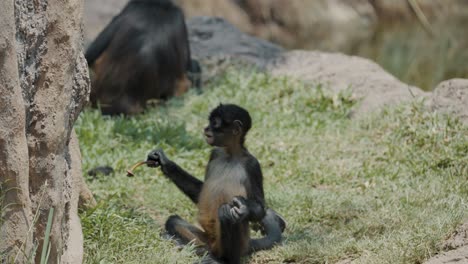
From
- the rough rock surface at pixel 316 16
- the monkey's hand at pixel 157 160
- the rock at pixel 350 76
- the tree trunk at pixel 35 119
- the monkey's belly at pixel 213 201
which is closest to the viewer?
the tree trunk at pixel 35 119

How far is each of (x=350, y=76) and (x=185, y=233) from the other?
16.7 ft

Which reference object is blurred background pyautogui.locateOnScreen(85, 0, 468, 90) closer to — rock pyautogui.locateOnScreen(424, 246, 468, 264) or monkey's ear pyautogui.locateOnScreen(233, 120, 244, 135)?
monkey's ear pyautogui.locateOnScreen(233, 120, 244, 135)

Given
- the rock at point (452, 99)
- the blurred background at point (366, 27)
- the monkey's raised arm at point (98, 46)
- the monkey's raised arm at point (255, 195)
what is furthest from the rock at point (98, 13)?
the monkey's raised arm at point (255, 195)

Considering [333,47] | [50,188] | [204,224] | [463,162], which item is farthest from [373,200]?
[333,47]

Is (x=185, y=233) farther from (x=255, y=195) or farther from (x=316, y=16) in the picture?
(x=316, y=16)

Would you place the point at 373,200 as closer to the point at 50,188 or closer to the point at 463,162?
the point at 463,162

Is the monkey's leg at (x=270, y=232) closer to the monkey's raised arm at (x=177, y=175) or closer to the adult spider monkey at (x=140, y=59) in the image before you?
the monkey's raised arm at (x=177, y=175)

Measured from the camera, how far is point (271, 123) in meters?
9.52

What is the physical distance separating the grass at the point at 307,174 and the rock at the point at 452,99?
18cm

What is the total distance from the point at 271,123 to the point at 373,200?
268 centimetres

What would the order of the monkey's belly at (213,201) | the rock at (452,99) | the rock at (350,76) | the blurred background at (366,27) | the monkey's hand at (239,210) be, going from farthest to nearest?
the blurred background at (366,27) < the rock at (350,76) < the rock at (452,99) < the monkey's belly at (213,201) < the monkey's hand at (239,210)

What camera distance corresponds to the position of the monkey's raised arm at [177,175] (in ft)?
20.6

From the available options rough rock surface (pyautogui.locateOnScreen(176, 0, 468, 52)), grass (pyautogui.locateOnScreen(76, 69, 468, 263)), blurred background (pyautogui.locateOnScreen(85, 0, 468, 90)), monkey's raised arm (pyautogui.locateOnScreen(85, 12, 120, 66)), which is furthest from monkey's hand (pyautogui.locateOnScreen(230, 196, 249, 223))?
rough rock surface (pyautogui.locateOnScreen(176, 0, 468, 52))

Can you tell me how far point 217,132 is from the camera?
6.11m
